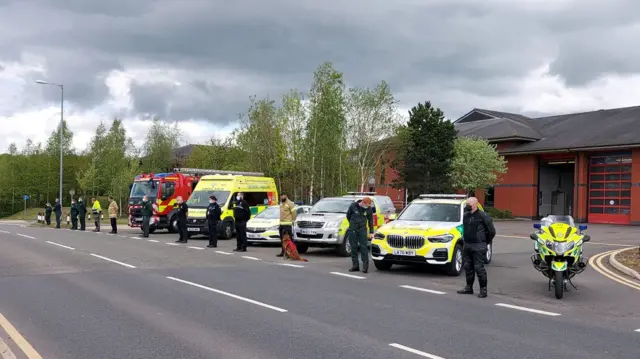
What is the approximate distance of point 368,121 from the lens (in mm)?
45469

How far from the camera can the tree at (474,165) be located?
140ft

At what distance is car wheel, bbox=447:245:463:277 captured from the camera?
12609 millimetres

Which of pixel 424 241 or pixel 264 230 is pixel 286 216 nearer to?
pixel 264 230

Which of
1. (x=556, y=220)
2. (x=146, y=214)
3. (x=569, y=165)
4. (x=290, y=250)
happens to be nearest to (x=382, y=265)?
(x=290, y=250)

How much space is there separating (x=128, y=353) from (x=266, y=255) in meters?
10.8

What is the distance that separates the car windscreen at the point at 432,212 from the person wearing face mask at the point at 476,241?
318 cm

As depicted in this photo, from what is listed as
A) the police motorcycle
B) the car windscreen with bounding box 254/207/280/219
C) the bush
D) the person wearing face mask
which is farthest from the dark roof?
the person wearing face mask

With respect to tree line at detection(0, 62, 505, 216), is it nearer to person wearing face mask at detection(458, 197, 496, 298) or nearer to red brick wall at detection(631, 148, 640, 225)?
red brick wall at detection(631, 148, 640, 225)

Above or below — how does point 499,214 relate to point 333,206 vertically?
below

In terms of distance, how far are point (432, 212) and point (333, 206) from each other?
443cm

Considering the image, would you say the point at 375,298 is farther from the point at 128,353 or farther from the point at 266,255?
the point at 266,255

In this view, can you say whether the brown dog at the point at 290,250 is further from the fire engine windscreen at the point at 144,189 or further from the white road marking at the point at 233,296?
the fire engine windscreen at the point at 144,189

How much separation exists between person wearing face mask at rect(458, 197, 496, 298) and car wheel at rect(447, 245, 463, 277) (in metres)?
2.34

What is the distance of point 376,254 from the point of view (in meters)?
12.9
